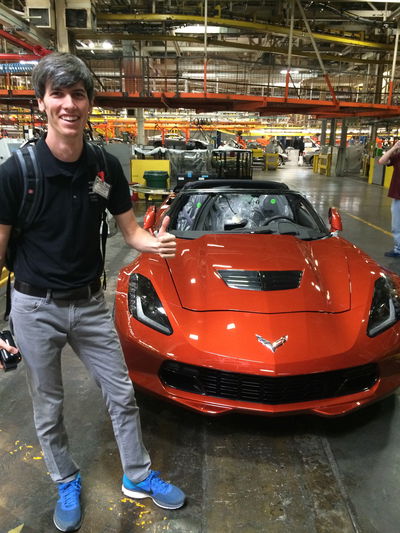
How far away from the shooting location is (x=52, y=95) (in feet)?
4.50

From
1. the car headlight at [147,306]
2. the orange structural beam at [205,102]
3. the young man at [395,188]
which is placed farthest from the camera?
the orange structural beam at [205,102]

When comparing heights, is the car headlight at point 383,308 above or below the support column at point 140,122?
below

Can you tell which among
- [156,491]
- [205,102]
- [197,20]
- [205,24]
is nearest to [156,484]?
[156,491]

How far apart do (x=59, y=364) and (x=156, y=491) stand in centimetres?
72

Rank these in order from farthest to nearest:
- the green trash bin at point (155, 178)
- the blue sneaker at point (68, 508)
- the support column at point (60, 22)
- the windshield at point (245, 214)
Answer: the green trash bin at point (155, 178) → the support column at point (60, 22) → the windshield at point (245, 214) → the blue sneaker at point (68, 508)

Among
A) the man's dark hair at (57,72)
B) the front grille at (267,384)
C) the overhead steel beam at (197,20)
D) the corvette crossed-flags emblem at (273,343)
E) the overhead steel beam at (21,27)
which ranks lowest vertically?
the front grille at (267,384)

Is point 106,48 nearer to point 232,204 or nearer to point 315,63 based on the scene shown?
point 315,63

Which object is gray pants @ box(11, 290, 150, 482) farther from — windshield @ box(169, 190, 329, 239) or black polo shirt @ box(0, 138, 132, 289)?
windshield @ box(169, 190, 329, 239)

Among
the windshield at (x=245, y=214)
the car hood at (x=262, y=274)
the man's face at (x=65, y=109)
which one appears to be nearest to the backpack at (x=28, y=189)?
the man's face at (x=65, y=109)

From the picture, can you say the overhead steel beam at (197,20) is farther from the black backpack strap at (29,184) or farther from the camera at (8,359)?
the camera at (8,359)

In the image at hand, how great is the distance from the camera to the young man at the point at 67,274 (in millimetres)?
1382

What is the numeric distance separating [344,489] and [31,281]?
5.50 ft

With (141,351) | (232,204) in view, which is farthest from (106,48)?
(141,351)

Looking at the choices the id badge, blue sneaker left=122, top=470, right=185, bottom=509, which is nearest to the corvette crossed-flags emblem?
blue sneaker left=122, top=470, right=185, bottom=509
